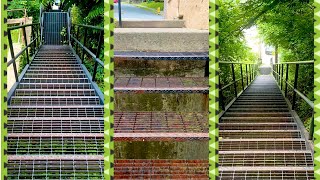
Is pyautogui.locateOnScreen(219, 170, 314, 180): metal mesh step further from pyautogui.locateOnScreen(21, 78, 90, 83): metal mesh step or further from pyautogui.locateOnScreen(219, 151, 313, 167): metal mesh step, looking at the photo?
pyautogui.locateOnScreen(21, 78, 90, 83): metal mesh step

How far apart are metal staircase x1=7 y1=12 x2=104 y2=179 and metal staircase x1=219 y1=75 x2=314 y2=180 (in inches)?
30.8

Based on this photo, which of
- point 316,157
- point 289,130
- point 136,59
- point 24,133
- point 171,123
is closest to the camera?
point 316,157

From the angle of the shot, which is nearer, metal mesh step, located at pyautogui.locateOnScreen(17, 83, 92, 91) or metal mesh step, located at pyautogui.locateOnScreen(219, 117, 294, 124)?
metal mesh step, located at pyautogui.locateOnScreen(219, 117, 294, 124)

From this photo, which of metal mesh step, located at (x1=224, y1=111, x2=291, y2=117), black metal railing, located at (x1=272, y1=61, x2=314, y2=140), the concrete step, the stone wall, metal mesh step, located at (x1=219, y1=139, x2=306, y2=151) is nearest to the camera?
black metal railing, located at (x1=272, y1=61, x2=314, y2=140)

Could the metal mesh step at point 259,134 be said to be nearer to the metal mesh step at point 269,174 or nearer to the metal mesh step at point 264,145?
the metal mesh step at point 264,145

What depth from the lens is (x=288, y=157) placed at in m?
2.64

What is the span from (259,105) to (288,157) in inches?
86.9

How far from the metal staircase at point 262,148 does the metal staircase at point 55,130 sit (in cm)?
78

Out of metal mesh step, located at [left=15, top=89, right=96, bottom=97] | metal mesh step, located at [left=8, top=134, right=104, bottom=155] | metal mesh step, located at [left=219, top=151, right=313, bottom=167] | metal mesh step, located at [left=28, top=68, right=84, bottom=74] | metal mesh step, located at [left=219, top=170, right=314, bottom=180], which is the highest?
metal mesh step, located at [left=28, top=68, right=84, bottom=74]

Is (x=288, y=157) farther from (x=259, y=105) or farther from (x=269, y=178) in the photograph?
(x=259, y=105)

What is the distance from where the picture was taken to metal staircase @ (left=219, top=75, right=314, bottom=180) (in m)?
2.36

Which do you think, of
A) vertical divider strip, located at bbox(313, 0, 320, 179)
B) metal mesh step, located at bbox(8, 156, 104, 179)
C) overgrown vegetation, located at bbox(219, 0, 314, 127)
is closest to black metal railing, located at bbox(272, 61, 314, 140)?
overgrown vegetation, located at bbox(219, 0, 314, 127)

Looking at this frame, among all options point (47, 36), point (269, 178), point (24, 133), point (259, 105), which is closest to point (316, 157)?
point (269, 178)

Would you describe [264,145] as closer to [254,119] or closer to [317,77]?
[254,119]
